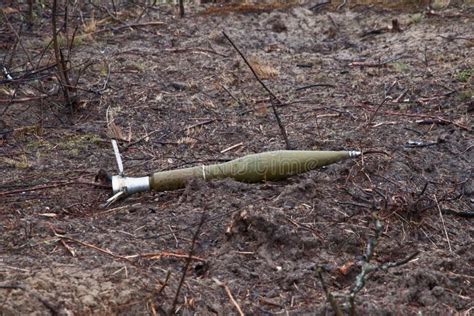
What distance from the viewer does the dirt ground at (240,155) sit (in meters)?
2.81

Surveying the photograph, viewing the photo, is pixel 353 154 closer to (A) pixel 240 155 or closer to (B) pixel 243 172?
(B) pixel 243 172

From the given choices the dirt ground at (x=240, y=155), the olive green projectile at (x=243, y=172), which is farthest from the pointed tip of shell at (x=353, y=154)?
the olive green projectile at (x=243, y=172)

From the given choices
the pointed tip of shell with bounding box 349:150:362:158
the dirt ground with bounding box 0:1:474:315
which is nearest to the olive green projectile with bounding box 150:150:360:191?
the dirt ground with bounding box 0:1:474:315

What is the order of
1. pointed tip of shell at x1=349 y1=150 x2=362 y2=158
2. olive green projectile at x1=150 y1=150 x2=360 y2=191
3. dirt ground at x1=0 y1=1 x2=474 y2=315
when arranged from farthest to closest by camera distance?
pointed tip of shell at x1=349 y1=150 x2=362 y2=158, olive green projectile at x1=150 y1=150 x2=360 y2=191, dirt ground at x1=0 y1=1 x2=474 y2=315

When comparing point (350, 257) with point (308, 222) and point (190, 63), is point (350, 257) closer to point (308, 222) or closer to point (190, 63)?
point (308, 222)

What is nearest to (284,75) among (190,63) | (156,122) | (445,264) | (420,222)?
(190,63)

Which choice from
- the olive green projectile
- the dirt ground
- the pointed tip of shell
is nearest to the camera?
the dirt ground

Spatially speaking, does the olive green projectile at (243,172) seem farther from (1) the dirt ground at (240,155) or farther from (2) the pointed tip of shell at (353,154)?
(2) the pointed tip of shell at (353,154)

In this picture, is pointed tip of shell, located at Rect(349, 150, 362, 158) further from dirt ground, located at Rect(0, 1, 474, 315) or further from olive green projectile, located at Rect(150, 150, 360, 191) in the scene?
olive green projectile, located at Rect(150, 150, 360, 191)

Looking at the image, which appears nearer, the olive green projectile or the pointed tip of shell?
the olive green projectile

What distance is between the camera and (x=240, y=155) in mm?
4367

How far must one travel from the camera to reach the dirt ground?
2811 mm

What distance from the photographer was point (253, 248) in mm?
3121

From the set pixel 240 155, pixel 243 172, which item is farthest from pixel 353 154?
pixel 240 155
